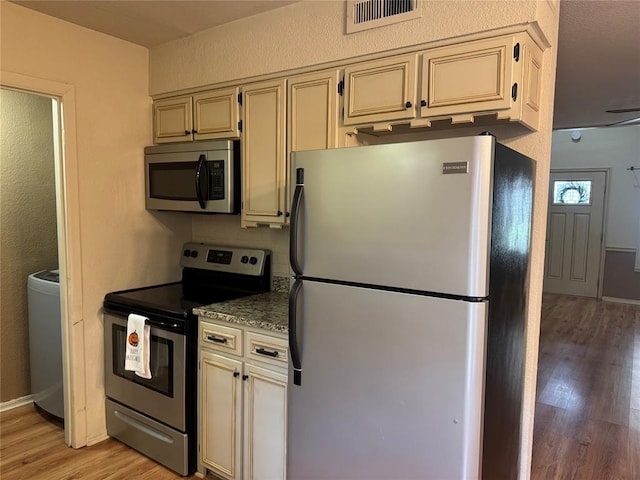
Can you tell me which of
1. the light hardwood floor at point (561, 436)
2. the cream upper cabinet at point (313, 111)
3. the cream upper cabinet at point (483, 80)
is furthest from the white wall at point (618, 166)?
the cream upper cabinet at point (313, 111)

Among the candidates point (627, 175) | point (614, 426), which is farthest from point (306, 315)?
point (627, 175)

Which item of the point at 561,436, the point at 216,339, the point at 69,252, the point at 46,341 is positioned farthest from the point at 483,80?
the point at 46,341

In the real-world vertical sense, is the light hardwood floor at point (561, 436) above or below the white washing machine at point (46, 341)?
below

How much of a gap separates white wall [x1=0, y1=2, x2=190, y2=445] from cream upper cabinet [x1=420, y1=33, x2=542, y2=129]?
1846 millimetres

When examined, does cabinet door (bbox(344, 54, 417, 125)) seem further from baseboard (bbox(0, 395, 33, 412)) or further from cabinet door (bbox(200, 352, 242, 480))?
baseboard (bbox(0, 395, 33, 412))

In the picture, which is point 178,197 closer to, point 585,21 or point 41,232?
point 41,232

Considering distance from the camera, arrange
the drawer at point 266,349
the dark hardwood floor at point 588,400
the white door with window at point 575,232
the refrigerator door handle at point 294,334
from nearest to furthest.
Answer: the refrigerator door handle at point 294,334 → the drawer at point 266,349 → the dark hardwood floor at point 588,400 → the white door with window at point 575,232

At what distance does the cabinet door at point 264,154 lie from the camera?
2396 mm

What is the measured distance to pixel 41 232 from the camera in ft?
11.0

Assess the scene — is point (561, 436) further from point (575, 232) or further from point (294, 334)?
point (575, 232)

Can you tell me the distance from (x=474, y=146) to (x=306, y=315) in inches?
35.4

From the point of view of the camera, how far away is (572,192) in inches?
296

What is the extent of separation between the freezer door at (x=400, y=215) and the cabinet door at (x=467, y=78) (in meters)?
0.44

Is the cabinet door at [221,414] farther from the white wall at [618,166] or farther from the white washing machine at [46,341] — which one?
the white wall at [618,166]
